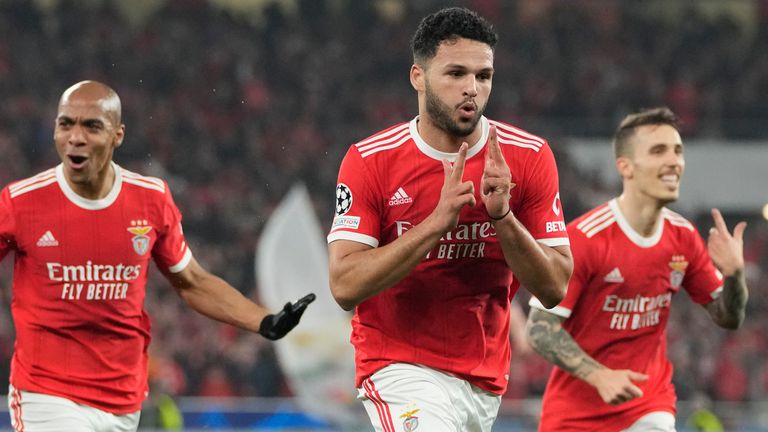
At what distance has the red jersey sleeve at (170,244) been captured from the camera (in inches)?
252

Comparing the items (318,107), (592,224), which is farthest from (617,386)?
(318,107)

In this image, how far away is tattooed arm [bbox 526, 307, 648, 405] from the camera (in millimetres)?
5988

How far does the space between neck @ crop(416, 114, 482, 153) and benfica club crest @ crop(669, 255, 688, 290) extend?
203 centimetres

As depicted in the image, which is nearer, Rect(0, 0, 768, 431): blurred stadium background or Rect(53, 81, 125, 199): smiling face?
Rect(53, 81, 125, 199): smiling face

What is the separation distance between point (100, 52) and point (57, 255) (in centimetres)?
1642

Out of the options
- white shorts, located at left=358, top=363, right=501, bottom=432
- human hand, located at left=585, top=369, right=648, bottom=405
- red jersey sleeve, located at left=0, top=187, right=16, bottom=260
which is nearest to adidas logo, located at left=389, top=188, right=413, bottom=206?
white shorts, located at left=358, top=363, right=501, bottom=432

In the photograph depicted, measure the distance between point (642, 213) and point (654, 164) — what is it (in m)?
0.29

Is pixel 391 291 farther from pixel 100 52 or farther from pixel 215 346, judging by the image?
pixel 100 52

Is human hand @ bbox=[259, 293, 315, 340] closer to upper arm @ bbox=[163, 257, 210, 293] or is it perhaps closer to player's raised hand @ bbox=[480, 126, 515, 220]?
upper arm @ bbox=[163, 257, 210, 293]

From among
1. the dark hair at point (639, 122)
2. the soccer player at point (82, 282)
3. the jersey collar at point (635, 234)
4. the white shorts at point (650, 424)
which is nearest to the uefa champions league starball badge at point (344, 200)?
the soccer player at point (82, 282)

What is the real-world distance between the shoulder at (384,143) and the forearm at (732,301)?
2.33 metres

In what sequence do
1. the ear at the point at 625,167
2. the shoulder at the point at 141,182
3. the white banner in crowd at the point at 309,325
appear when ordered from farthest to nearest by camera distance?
the white banner in crowd at the point at 309,325
the ear at the point at 625,167
the shoulder at the point at 141,182

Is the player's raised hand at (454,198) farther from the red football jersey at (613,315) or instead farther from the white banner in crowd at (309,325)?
the white banner in crowd at (309,325)

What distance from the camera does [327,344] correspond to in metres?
12.6
